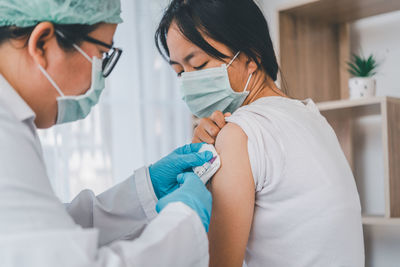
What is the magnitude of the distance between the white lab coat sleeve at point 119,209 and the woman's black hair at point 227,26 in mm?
424

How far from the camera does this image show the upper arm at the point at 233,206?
3.29 ft

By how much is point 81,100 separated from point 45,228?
0.38 m

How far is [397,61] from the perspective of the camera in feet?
7.52

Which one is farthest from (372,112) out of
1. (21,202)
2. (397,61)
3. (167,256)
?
(21,202)

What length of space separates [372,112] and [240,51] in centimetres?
123

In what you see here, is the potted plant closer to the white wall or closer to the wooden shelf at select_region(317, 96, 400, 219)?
the wooden shelf at select_region(317, 96, 400, 219)

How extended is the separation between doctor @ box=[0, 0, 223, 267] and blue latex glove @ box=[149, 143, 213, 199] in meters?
0.02

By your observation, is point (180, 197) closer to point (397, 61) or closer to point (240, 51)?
point (240, 51)

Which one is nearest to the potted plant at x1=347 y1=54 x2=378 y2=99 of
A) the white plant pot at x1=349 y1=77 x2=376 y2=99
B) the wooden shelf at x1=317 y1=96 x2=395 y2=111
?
the white plant pot at x1=349 y1=77 x2=376 y2=99

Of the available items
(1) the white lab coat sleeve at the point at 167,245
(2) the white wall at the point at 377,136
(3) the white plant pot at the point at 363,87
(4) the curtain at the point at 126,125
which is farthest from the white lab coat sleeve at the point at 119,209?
(2) the white wall at the point at 377,136

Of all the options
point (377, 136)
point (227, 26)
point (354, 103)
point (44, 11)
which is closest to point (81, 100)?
point (44, 11)

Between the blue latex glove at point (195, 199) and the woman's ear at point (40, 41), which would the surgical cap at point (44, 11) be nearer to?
the woman's ear at point (40, 41)

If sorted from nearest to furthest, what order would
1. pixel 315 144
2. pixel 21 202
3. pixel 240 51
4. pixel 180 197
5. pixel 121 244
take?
pixel 21 202 < pixel 121 244 < pixel 180 197 < pixel 315 144 < pixel 240 51

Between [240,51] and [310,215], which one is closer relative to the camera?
[310,215]
